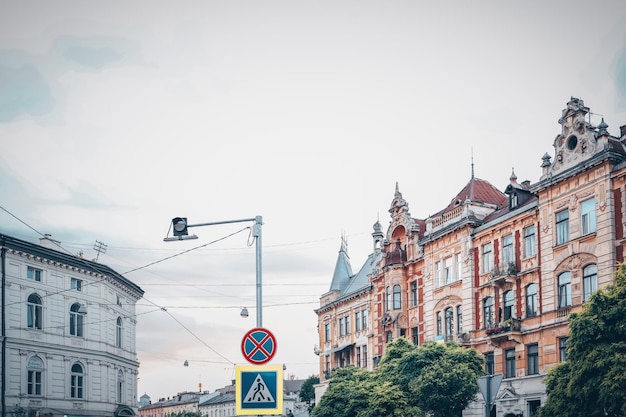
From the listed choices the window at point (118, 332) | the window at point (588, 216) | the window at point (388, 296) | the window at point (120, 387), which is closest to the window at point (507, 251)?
the window at point (588, 216)

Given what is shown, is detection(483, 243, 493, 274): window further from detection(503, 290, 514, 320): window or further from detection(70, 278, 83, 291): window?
detection(70, 278, 83, 291): window

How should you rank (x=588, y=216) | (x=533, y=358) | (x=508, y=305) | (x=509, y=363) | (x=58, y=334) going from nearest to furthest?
(x=588, y=216), (x=533, y=358), (x=509, y=363), (x=508, y=305), (x=58, y=334)

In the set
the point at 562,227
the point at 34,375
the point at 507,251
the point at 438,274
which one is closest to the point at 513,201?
the point at 507,251

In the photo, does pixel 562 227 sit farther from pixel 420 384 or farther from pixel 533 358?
pixel 420 384

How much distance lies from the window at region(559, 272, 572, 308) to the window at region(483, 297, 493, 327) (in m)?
6.15

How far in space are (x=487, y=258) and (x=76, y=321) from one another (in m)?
27.1

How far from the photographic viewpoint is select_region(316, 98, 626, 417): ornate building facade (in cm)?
4025

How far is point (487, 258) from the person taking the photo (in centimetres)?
4925

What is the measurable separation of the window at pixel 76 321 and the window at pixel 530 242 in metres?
29.0

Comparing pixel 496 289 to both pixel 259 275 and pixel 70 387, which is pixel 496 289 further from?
pixel 259 275

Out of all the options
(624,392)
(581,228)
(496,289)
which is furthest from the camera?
(496,289)

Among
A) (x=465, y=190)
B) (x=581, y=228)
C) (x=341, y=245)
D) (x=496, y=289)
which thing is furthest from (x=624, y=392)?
(x=341, y=245)

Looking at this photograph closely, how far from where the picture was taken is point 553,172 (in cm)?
4303

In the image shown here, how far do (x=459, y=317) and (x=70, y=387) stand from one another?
997 inches
